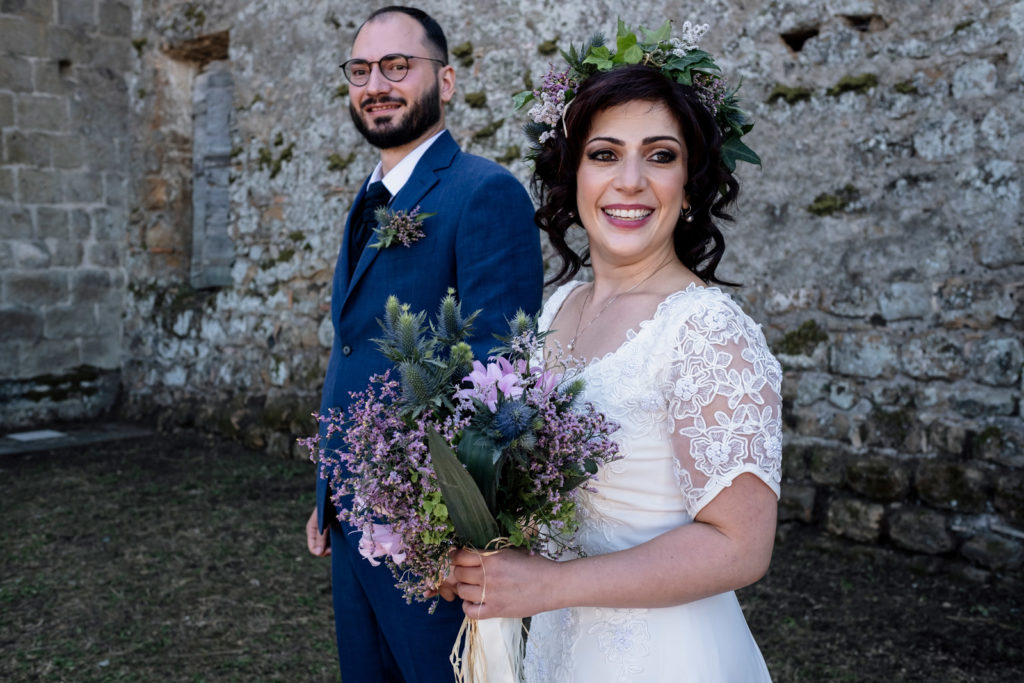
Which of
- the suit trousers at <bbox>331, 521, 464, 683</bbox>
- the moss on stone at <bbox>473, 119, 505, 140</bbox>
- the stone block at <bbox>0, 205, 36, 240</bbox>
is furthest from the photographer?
the stone block at <bbox>0, 205, 36, 240</bbox>

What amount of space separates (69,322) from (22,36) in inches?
95.1

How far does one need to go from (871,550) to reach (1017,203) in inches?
65.2

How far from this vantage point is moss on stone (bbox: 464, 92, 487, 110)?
5.50 metres

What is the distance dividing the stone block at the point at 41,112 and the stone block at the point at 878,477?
6.92m

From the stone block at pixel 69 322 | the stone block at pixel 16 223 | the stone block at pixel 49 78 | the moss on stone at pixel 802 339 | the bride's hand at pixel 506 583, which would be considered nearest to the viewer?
the bride's hand at pixel 506 583

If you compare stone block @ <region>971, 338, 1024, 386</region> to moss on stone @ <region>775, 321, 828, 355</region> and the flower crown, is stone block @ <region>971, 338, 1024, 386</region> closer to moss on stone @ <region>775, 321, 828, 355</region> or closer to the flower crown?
moss on stone @ <region>775, 321, 828, 355</region>

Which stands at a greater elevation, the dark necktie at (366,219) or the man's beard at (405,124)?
the man's beard at (405,124)

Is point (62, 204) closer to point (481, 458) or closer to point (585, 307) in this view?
point (585, 307)

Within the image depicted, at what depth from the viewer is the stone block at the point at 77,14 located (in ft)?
24.5

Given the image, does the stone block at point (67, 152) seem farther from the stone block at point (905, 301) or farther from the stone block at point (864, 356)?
the stone block at point (905, 301)

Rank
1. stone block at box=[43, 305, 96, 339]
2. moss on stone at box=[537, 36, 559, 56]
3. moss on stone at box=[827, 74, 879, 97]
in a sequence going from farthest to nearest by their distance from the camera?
stone block at box=[43, 305, 96, 339] → moss on stone at box=[537, 36, 559, 56] → moss on stone at box=[827, 74, 879, 97]

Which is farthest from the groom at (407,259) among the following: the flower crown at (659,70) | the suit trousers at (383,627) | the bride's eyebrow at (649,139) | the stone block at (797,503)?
the stone block at (797,503)

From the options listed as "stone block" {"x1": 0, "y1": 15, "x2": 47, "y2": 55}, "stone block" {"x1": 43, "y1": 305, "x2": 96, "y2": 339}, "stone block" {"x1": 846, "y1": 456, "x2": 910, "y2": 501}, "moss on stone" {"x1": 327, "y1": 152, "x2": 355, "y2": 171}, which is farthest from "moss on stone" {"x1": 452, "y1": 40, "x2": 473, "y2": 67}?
"stone block" {"x1": 43, "y1": 305, "x2": 96, "y2": 339}

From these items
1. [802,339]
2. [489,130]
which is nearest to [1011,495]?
[802,339]
